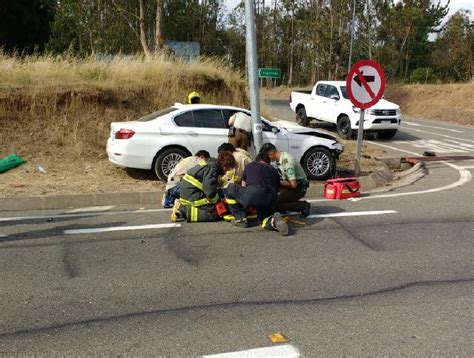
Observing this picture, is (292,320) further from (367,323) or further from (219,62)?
(219,62)

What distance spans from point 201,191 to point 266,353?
12.6 feet

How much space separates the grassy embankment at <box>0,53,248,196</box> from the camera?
33.1 feet

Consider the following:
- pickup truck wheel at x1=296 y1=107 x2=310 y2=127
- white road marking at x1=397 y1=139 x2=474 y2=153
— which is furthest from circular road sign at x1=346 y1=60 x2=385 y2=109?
pickup truck wheel at x1=296 y1=107 x2=310 y2=127

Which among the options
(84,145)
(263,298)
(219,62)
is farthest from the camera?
(219,62)

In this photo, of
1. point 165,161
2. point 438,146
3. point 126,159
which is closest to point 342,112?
point 438,146

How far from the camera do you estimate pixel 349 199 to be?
8.98 metres

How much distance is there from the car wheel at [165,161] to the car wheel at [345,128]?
9.40 m

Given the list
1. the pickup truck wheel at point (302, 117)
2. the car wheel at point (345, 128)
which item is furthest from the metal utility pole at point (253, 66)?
the pickup truck wheel at point (302, 117)

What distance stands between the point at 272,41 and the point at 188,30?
12576mm

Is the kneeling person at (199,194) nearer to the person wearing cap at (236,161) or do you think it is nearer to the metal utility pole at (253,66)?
the person wearing cap at (236,161)

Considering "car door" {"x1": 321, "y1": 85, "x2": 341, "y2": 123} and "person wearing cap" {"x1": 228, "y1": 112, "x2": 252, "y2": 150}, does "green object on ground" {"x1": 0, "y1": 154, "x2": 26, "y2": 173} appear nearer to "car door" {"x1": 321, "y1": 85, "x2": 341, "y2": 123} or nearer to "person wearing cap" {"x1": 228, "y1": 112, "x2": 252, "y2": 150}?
"person wearing cap" {"x1": 228, "y1": 112, "x2": 252, "y2": 150}

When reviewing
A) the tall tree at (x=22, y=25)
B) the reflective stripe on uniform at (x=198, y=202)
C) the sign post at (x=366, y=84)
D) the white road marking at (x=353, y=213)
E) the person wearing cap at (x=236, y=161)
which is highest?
the tall tree at (x=22, y=25)

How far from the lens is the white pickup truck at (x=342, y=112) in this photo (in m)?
17.7

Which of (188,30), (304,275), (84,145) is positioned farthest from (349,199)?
(188,30)
